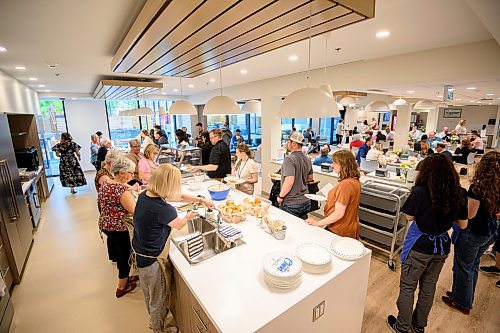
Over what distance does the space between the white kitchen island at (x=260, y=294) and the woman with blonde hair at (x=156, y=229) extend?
4.9 inches

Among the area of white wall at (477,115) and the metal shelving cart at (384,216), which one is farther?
the area of white wall at (477,115)

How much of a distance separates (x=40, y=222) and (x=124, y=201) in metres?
3.85

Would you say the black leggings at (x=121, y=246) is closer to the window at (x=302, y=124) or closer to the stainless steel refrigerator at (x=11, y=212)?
the stainless steel refrigerator at (x=11, y=212)

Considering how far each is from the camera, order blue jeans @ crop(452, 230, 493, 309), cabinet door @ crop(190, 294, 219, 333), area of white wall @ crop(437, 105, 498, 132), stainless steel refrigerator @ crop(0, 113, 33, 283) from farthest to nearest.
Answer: area of white wall @ crop(437, 105, 498, 132) < stainless steel refrigerator @ crop(0, 113, 33, 283) < blue jeans @ crop(452, 230, 493, 309) < cabinet door @ crop(190, 294, 219, 333)

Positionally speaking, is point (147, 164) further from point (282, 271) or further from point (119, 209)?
point (282, 271)

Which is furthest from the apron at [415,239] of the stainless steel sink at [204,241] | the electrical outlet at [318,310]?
the stainless steel sink at [204,241]

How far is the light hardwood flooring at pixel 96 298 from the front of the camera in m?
2.34

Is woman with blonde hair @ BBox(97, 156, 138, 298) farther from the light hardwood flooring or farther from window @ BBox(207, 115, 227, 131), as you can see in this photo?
window @ BBox(207, 115, 227, 131)

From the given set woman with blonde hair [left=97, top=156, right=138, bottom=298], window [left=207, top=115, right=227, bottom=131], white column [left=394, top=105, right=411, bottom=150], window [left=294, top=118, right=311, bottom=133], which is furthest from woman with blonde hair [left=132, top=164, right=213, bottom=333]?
window [left=294, top=118, right=311, bottom=133]

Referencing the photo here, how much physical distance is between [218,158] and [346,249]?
8.52 ft

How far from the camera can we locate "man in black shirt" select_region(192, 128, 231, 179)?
12.8 ft

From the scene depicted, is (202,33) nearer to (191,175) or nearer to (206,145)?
(191,175)

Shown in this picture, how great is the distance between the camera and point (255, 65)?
4098 mm

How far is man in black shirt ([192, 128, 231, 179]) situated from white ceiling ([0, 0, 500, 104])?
1.34m
